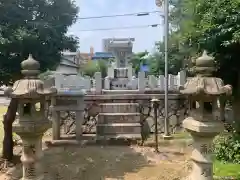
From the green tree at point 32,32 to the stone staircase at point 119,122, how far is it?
165 inches

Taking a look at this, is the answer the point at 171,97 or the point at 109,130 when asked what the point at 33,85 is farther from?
the point at 171,97

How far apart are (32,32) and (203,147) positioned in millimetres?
5145

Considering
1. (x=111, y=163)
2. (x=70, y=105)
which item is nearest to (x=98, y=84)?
(x=70, y=105)

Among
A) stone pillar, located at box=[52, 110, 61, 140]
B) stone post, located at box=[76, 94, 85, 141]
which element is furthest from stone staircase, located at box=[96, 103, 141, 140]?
stone pillar, located at box=[52, 110, 61, 140]

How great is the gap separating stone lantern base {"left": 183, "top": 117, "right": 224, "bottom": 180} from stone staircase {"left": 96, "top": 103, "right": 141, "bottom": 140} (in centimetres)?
664

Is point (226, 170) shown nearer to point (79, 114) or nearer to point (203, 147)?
point (203, 147)

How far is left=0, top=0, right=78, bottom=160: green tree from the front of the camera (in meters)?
7.27

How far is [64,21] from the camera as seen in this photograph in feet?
28.1

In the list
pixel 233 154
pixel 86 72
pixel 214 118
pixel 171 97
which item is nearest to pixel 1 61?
pixel 214 118

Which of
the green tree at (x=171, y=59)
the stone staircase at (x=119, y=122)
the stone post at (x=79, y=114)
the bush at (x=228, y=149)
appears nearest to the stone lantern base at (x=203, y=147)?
the bush at (x=228, y=149)

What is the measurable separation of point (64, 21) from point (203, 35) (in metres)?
4.11

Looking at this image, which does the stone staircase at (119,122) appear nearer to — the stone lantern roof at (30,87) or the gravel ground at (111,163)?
the gravel ground at (111,163)

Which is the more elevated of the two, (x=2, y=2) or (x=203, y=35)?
(x=2, y=2)

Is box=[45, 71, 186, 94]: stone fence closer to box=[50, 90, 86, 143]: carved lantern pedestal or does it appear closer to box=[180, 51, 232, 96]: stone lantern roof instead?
box=[50, 90, 86, 143]: carved lantern pedestal
